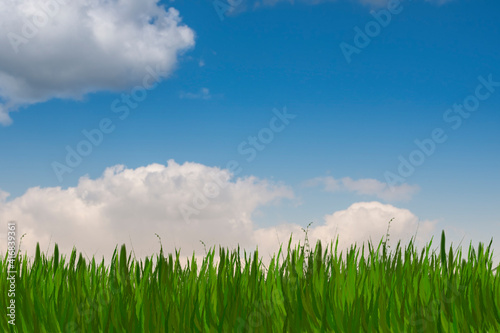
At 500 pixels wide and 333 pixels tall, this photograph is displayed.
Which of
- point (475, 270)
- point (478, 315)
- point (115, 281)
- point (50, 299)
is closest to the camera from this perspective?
point (478, 315)

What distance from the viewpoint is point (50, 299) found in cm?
380

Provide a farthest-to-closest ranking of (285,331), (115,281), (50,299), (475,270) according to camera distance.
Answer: (475,270), (115,281), (50,299), (285,331)

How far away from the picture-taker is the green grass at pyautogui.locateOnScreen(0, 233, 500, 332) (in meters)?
3.34

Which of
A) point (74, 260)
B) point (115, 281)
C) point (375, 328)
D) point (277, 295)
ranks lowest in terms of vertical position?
point (375, 328)

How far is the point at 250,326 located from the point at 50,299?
157cm

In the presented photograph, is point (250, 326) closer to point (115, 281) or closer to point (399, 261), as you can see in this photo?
point (115, 281)

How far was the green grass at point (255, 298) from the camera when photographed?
3.34 meters

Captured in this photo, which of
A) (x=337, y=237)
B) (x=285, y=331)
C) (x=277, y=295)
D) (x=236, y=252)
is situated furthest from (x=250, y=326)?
A: (x=337, y=237)

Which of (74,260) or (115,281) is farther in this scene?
(74,260)

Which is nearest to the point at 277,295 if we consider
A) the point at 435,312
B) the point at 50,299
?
the point at 435,312

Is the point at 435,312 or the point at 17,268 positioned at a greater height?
the point at 17,268

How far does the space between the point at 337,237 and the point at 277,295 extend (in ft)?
4.16

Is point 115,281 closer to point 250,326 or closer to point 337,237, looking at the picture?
point 250,326

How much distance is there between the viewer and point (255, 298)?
3.67 meters
